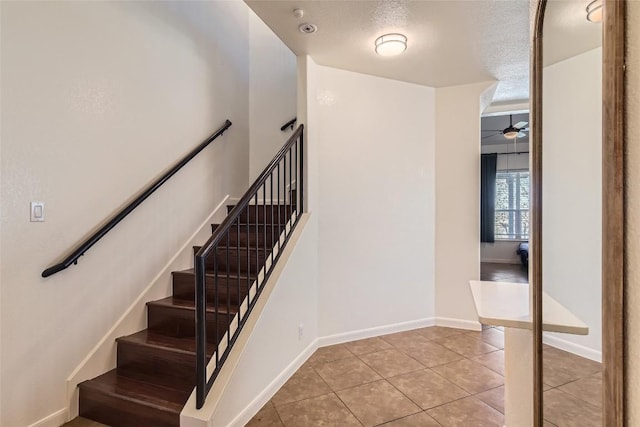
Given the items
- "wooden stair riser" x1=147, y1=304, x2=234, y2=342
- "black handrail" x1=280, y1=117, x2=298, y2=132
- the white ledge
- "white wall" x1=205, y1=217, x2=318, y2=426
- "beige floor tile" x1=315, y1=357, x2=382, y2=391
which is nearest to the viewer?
the white ledge

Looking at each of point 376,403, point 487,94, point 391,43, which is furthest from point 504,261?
point 391,43

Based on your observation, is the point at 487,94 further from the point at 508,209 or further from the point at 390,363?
the point at 508,209

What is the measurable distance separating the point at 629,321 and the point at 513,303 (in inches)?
45.8

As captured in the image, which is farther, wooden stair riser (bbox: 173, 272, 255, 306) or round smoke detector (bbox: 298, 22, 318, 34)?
wooden stair riser (bbox: 173, 272, 255, 306)

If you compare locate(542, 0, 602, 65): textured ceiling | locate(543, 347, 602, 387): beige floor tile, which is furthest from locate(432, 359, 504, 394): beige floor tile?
locate(542, 0, 602, 65): textured ceiling

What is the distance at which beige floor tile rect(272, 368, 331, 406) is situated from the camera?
219 centimetres

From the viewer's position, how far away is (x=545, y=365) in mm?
1081

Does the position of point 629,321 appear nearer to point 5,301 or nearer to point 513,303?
point 513,303

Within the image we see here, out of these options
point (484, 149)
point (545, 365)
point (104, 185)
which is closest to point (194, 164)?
point (104, 185)

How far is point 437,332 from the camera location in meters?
3.39

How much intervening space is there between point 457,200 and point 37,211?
11.8 ft

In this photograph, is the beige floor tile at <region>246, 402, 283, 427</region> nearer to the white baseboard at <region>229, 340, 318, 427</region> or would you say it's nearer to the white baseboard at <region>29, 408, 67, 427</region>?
the white baseboard at <region>229, 340, 318, 427</region>

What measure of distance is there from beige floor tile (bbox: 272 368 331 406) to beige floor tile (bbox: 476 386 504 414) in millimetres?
1076

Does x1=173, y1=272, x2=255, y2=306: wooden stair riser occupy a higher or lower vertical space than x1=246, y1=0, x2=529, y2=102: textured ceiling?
lower
